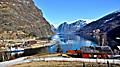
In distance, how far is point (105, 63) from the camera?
65.4 meters

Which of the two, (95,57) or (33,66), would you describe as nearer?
(33,66)

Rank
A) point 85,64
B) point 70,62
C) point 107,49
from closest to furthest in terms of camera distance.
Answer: point 85,64 → point 70,62 → point 107,49

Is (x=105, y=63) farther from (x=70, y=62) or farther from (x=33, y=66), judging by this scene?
(x=33, y=66)

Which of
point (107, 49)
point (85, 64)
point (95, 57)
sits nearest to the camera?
point (85, 64)

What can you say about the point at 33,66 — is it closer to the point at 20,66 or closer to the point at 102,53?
the point at 20,66

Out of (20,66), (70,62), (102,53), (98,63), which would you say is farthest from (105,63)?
(20,66)

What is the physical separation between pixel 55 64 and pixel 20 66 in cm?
899

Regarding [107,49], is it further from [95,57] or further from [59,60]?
[59,60]

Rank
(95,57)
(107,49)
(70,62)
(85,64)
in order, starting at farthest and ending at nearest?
1. (107,49)
2. (95,57)
3. (70,62)
4. (85,64)

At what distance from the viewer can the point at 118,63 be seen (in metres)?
64.8

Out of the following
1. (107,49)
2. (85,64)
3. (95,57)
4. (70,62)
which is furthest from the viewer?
(107,49)

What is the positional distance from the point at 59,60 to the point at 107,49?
71.3ft

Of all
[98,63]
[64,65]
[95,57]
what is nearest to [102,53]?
[95,57]

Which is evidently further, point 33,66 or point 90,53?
point 90,53
